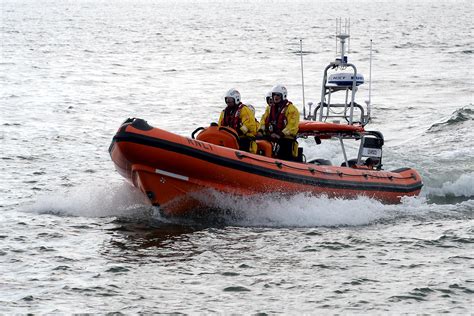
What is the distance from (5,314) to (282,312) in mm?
2033

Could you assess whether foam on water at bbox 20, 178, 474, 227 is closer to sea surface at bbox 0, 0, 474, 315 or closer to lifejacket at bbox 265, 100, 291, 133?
A: sea surface at bbox 0, 0, 474, 315

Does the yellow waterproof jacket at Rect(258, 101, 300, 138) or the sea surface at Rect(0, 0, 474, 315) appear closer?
the sea surface at Rect(0, 0, 474, 315)

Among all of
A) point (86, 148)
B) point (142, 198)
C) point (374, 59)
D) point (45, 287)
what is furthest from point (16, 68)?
point (45, 287)

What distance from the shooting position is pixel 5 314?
260 inches

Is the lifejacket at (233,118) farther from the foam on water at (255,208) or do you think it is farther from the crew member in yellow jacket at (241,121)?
the foam on water at (255,208)

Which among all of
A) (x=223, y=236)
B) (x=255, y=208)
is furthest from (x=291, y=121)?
(x=223, y=236)

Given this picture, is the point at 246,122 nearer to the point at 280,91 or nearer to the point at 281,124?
the point at 281,124

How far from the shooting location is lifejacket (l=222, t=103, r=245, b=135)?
9836 mm

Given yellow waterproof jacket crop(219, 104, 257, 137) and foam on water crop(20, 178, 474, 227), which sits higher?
yellow waterproof jacket crop(219, 104, 257, 137)

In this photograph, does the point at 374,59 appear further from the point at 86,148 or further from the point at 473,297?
the point at 473,297

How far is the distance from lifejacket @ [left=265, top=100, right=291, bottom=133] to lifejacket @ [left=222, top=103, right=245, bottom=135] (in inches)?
19.0

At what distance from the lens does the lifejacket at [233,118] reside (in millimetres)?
9836

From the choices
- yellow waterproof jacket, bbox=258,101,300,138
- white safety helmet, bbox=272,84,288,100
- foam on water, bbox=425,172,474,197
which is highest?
white safety helmet, bbox=272,84,288,100

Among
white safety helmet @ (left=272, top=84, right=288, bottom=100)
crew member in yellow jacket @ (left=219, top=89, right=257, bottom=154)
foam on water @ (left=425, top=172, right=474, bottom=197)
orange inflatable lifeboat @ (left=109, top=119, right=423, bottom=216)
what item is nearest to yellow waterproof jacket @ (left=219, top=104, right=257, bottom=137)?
crew member in yellow jacket @ (left=219, top=89, right=257, bottom=154)
